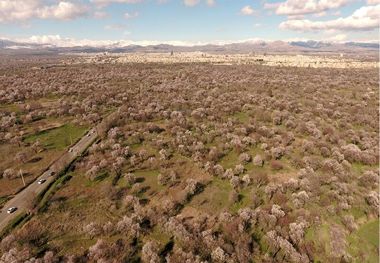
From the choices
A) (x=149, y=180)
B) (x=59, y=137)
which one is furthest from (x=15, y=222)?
(x=59, y=137)

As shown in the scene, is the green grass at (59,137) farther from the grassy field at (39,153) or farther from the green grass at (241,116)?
the green grass at (241,116)

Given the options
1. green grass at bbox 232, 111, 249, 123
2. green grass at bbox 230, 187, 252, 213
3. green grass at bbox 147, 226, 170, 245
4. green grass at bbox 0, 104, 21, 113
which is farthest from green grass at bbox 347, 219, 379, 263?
green grass at bbox 0, 104, 21, 113

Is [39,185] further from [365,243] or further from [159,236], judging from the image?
[365,243]

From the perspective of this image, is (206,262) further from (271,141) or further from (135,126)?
(135,126)

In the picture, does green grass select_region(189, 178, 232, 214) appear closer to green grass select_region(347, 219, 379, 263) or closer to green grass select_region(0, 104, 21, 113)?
green grass select_region(347, 219, 379, 263)

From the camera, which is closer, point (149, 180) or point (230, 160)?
point (149, 180)

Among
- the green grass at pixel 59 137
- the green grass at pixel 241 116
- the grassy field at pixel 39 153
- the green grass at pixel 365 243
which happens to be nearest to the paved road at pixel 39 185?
the grassy field at pixel 39 153

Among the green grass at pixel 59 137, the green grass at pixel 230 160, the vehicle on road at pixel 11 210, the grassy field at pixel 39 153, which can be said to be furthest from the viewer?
the green grass at pixel 59 137
